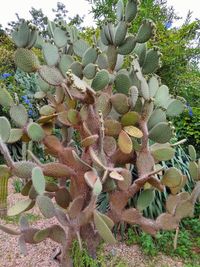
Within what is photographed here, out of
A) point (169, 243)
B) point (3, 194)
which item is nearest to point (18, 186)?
point (3, 194)

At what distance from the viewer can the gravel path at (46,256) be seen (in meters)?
2.71

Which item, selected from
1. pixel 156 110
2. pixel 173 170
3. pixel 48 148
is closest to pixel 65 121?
pixel 48 148

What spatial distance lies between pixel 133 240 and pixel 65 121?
5.14 ft

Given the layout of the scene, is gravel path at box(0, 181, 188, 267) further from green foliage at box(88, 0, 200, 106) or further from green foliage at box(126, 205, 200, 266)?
green foliage at box(88, 0, 200, 106)

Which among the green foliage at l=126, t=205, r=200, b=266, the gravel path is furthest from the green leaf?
the green foliage at l=126, t=205, r=200, b=266

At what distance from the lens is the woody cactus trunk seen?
1.91m

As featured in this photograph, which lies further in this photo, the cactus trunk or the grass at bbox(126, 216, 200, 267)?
the cactus trunk

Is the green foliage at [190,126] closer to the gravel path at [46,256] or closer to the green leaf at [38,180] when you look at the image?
the gravel path at [46,256]

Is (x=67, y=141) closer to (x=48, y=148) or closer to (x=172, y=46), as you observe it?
(x=48, y=148)

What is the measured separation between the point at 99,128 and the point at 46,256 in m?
1.36

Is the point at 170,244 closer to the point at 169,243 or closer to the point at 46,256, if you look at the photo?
the point at 169,243

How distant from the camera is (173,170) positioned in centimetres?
201

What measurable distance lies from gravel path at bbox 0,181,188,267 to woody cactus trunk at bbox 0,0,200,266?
2.35 feet

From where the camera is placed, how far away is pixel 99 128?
77.8 inches
